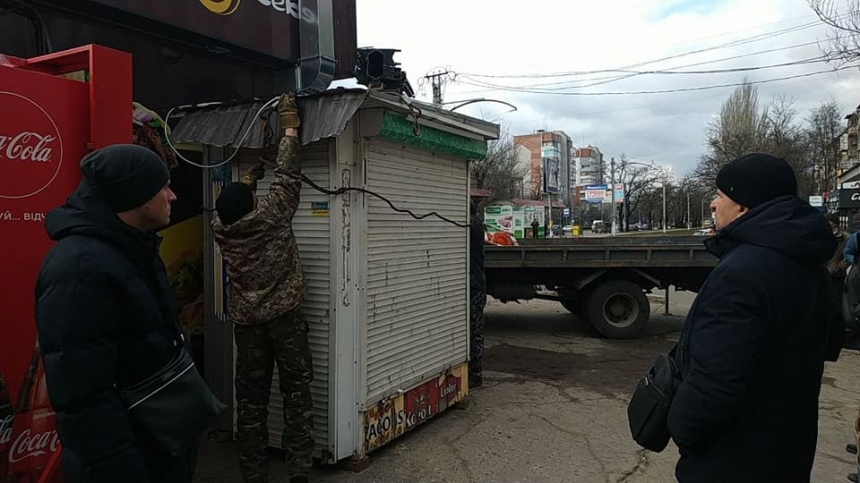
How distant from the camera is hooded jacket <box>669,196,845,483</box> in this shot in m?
1.86

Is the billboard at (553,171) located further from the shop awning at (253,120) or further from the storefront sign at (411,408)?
the shop awning at (253,120)

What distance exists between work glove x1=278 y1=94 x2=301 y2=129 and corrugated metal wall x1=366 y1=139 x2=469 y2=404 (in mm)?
589

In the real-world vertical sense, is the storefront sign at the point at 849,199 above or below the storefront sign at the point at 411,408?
above

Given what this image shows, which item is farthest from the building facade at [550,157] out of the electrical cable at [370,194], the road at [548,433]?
the electrical cable at [370,194]

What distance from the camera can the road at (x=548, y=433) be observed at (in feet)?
13.1

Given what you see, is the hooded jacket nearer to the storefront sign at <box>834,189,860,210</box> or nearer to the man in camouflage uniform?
the man in camouflage uniform

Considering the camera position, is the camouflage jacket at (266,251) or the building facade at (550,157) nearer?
the camouflage jacket at (266,251)

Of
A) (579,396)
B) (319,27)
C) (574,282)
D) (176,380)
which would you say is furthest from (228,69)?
(574,282)

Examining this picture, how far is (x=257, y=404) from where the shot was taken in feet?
11.7

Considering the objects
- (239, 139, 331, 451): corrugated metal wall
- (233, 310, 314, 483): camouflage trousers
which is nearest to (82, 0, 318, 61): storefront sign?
(239, 139, 331, 451): corrugated metal wall

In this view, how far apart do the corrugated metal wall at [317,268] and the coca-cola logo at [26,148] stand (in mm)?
1647

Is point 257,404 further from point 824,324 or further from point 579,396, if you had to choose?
point 579,396

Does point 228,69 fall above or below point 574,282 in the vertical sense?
above

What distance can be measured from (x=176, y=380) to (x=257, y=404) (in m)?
1.79
